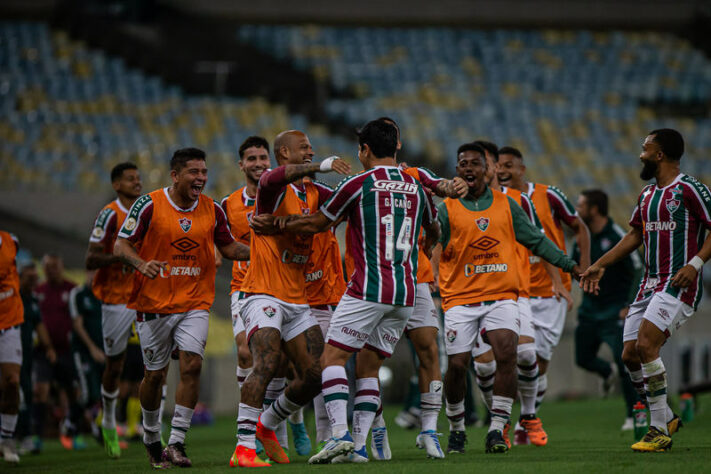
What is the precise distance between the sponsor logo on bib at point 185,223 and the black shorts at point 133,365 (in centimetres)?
480

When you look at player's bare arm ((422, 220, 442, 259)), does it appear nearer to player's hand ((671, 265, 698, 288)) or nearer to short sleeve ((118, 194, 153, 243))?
player's hand ((671, 265, 698, 288))

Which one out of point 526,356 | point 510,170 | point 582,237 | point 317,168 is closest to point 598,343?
point 582,237

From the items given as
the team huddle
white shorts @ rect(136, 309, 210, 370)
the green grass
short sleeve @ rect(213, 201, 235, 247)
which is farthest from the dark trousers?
white shorts @ rect(136, 309, 210, 370)

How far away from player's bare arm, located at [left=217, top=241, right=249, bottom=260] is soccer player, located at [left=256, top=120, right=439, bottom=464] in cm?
116

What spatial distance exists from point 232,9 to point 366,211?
1028 inches

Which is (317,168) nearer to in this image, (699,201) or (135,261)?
(135,261)

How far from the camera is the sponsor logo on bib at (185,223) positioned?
24.9 feet

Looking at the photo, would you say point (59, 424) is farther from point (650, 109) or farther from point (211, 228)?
point (650, 109)

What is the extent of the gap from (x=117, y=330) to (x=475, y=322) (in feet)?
12.1

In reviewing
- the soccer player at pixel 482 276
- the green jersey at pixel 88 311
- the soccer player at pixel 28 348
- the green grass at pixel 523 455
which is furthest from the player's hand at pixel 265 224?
the green jersey at pixel 88 311

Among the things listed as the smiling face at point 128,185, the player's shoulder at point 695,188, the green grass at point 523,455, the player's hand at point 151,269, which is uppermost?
the smiling face at point 128,185

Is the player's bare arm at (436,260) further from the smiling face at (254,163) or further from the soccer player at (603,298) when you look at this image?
the soccer player at (603,298)

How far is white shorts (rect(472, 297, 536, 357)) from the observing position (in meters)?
8.27

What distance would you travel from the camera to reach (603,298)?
418 inches
